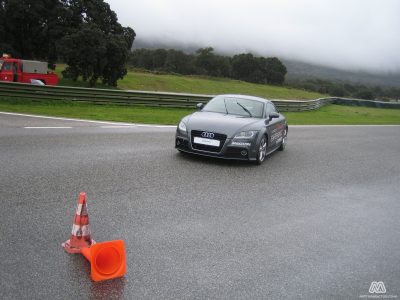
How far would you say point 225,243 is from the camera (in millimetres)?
5168

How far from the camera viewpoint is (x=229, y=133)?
9555 mm

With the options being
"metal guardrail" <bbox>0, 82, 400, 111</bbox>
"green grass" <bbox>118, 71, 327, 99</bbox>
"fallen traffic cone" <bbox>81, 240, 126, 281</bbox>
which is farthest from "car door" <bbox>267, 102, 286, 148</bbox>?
"green grass" <bbox>118, 71, 327, 99</bbox>

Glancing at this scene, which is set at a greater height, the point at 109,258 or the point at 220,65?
the point at 220,65

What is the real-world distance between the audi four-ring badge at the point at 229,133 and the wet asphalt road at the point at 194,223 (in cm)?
32

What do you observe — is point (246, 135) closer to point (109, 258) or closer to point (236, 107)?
point (236, 107)

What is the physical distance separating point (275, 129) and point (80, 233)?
7.61 m

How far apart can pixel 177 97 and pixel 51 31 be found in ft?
72.1

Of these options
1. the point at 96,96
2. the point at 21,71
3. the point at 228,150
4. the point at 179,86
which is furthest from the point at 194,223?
the point at 179,86

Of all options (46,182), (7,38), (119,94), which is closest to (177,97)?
(119,94)

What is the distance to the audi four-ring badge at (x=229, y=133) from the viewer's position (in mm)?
9539

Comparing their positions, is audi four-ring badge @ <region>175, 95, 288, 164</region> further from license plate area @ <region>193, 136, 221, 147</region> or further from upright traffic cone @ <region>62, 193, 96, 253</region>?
upright traffic cone @ <region>62, 193, 96, 253</region>

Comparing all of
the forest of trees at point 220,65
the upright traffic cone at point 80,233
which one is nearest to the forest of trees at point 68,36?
the upright traffic cone at point 80,233

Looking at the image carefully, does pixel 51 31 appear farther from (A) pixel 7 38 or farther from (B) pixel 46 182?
(B) pixel 46 182

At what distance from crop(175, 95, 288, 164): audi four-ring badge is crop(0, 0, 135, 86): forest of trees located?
3175cm
